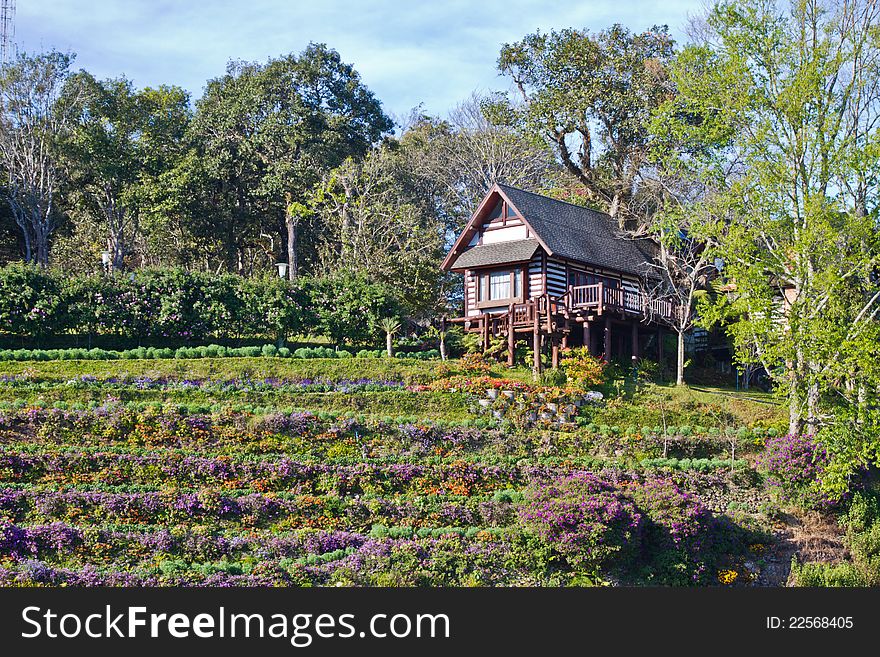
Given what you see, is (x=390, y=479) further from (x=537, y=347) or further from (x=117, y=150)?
(x=117, y=150)

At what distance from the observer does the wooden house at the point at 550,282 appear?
3894 centimetres

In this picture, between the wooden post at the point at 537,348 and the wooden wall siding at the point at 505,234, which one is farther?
the wooden wall siding at the point at 505,234

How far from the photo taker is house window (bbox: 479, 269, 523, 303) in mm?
41134

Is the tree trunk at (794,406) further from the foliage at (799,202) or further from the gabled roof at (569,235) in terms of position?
the gabled roof at (569,235)

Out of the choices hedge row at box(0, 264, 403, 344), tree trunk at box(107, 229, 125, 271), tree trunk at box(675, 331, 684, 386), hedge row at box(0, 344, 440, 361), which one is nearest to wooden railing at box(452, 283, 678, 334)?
tree trunk at box(675, 331, 684, 386)

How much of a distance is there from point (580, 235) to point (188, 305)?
14.8 m

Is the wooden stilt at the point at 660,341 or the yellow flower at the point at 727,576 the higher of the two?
the wooden stilt at the point at 660,341

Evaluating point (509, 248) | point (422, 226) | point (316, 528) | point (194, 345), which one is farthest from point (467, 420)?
point (422, 226)

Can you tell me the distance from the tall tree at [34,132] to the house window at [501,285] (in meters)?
19.9

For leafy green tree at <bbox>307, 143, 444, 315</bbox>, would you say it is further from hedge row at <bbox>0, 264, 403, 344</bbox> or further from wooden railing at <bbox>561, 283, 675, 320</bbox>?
wooden railing at <bbox>561, 283, 675, 320</bbox>

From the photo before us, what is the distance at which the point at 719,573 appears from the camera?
26.3 meters

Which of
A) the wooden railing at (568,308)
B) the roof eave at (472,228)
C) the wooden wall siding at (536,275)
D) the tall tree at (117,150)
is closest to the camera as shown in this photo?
the wooden railing at (568,308)

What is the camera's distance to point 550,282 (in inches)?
1602

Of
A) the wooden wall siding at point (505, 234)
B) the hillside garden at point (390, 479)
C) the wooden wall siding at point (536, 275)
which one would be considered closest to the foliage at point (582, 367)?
the hillside garden at point (390, 479)
